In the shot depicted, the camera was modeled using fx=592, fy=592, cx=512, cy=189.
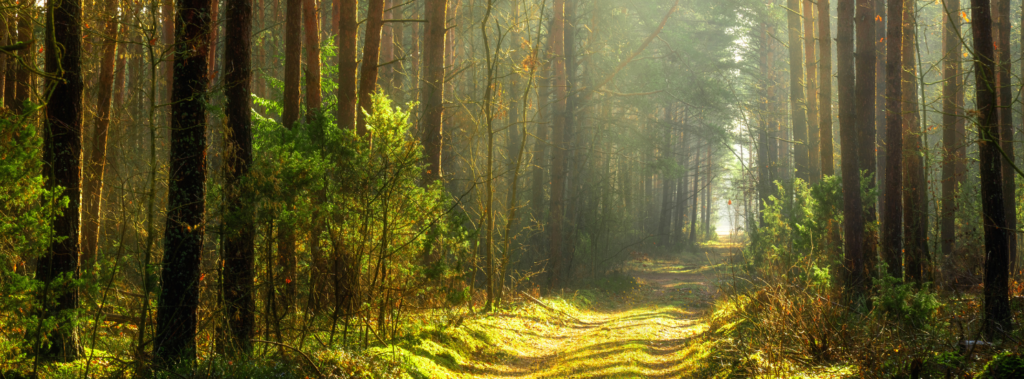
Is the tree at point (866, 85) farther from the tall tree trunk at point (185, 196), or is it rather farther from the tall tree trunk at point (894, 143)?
the tall tree trunk at point (185, 196)

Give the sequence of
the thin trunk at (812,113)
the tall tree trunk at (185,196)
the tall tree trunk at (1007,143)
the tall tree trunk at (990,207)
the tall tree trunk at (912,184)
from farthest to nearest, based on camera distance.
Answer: the thin trunk at (812,113)
the tall tree trunk at (1007,143)
the tall tree trunk at (912,184)
the tall tree trunk at (990,207)
the tall tree trunk at (185,196)

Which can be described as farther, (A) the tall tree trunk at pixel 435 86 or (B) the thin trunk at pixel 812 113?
(B) the thin trunk at pixel 812 113

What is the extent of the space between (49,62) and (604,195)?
17.0 metres

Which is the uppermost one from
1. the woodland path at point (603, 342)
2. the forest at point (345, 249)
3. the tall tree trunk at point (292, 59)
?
the tall tree trunk at point (292, 59)

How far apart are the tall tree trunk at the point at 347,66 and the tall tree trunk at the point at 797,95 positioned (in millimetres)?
14529

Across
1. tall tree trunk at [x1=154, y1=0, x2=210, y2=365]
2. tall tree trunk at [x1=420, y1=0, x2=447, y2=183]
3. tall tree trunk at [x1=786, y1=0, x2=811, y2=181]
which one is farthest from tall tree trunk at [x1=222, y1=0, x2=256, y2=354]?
tall tree trunk at [x1=786, y1=0, x2=811, y2=181]

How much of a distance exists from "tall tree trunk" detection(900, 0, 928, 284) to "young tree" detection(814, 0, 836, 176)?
144 cm

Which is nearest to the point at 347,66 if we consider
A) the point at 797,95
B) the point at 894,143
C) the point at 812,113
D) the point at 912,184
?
the point at 894,143

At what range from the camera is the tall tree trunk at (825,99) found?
528 inches

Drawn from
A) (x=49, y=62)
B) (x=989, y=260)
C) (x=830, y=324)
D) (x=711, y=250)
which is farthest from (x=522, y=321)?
(x=711, y=250)

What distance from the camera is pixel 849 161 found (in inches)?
426

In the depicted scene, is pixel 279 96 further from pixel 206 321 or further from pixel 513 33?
pixel 513 33

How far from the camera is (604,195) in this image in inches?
833

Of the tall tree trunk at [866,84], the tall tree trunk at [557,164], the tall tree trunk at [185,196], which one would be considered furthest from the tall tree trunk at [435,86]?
the tall tree trunk at [866,84]
